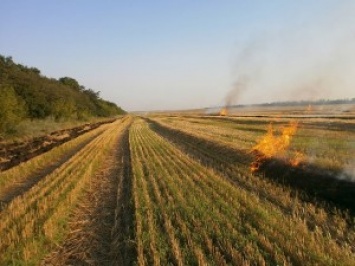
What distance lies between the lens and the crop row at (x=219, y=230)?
285 inches

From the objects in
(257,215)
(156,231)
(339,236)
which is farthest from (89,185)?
(339,236)

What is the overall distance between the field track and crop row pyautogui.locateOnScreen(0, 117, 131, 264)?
3cm

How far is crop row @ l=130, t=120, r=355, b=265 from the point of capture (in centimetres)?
723

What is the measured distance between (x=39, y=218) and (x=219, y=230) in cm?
507

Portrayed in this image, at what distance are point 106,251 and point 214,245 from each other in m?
2.46

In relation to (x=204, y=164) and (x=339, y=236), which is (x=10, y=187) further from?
(x=339, y=236)

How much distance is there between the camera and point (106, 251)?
8.41m

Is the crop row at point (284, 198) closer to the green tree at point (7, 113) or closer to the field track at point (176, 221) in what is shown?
the field track at point (176, 221)

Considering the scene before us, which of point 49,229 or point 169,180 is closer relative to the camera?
point 49,229

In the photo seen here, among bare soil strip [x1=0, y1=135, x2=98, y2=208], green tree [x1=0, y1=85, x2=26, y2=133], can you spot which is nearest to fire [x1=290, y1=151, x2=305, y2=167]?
bare soil strip [x1=0, y1=135, x2=98, y2=208]

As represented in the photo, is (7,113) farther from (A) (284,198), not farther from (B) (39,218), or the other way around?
(A) (284,198)

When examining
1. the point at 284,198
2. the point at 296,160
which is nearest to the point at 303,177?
the point at 296,160

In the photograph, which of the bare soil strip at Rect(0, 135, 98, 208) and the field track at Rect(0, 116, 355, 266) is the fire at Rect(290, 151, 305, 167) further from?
the bare soil strip at Rect(0, 135, 98, 208)

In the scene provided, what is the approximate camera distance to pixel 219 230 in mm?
8766
